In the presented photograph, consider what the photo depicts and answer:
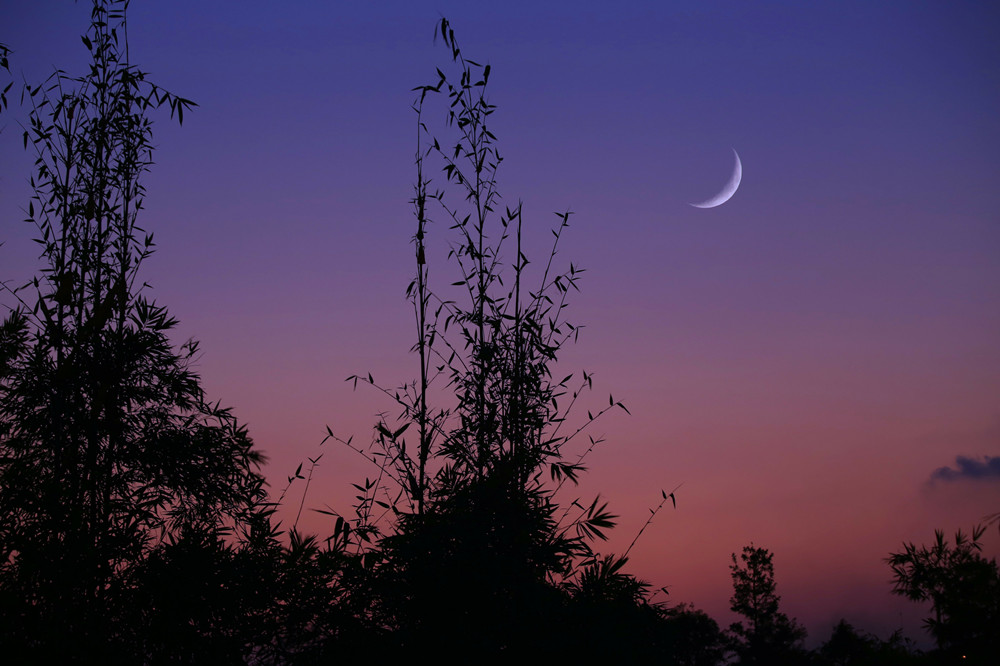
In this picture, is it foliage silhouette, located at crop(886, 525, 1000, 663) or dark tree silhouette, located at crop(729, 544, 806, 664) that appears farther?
dark tree silhouette, located at crop(729, 544, 806, 664)

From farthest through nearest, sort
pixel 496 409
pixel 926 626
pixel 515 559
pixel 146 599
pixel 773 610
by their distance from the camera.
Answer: pixel 773 610, pixel 926 626, pixel 146 599, pixel 496 409, pixel 515 559

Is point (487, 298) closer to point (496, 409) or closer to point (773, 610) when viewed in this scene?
point (496, 409)

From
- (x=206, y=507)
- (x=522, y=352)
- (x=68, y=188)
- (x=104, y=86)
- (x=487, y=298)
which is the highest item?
(x=104, y=86)

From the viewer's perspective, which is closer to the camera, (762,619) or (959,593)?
(959,593)

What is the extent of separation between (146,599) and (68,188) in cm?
393

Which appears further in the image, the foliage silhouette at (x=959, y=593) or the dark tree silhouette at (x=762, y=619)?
the dark tree silhouette at (x=762, y=619)

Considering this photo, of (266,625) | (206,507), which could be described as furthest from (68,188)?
(266,625)

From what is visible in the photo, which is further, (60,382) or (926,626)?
(926,626)

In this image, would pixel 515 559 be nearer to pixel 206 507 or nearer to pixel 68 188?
pixel 206 507

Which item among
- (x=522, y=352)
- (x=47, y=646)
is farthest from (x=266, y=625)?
(x=522, y=352)

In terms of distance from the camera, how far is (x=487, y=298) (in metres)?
6.53

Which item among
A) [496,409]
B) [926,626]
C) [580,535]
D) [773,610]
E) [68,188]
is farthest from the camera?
[773,610]

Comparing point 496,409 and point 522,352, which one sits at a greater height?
point 522,352

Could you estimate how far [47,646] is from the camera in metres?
5.80
